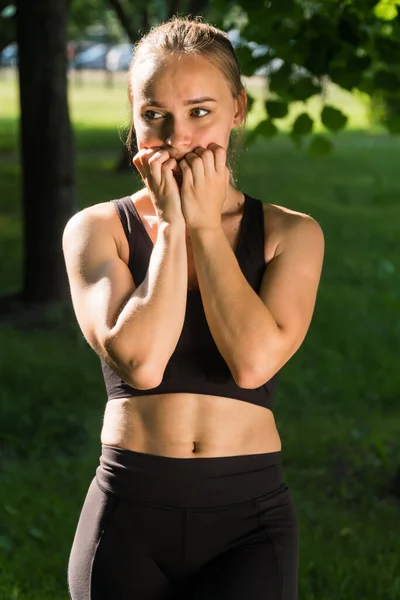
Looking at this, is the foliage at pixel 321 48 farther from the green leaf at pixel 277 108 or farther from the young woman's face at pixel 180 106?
the young woman's face at pixel 180 106

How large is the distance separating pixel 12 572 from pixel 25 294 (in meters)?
5.64

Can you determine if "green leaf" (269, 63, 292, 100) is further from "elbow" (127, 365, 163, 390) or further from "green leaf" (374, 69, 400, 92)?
"elbow" (127, 365, 163, 390)

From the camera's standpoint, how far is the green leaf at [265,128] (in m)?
6.15

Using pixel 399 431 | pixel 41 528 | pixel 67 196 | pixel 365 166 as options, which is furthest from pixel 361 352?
pixel 365 166

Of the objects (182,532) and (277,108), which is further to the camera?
(277,108)

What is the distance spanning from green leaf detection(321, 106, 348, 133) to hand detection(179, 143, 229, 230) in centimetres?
374

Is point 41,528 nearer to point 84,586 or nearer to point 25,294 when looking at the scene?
point 84,586

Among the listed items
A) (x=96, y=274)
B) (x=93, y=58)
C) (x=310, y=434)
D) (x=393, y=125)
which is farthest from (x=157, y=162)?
(x=93, y=58)

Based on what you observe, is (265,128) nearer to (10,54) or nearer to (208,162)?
(208,162)

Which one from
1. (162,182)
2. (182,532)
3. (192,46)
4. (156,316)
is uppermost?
(192,46)

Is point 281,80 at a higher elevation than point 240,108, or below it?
below

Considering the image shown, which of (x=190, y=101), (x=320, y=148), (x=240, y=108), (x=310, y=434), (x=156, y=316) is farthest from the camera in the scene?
(x=310, y=434)

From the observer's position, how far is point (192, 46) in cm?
246

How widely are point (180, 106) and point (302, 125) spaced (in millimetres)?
3864
